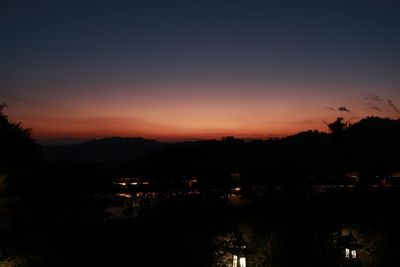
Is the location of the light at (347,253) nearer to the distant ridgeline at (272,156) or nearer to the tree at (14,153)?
the distant ridgeline at (272,156)

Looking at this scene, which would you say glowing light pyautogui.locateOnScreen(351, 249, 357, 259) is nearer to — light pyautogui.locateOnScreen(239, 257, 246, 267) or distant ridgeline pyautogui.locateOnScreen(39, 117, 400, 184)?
light pyautogui.locateOnScreen(239, 257, 246, 267)

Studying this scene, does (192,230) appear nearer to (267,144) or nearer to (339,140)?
(339,140)

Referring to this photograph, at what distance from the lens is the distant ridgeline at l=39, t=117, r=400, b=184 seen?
16.2 meters

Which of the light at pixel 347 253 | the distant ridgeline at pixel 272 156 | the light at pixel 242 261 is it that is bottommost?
the light at pixel 347 253

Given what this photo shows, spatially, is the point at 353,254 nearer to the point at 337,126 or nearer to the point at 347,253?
the point at 347,253

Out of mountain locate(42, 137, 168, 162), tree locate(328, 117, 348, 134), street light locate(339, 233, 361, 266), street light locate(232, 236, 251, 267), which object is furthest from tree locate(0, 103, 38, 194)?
mountain locate(42, 137, 168, 162)

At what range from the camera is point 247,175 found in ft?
55.5

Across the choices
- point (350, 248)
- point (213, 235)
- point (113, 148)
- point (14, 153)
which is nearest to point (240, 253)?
point (213, 235)

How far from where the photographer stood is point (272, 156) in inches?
1094

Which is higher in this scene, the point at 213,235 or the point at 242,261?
the point at 213,235

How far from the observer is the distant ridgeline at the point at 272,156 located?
16.2 metres

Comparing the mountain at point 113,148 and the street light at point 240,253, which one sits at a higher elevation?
the mountain at point 113,148

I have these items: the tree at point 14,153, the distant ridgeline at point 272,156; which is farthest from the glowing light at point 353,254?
the tree at point 14,153

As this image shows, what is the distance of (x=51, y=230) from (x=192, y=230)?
9.79ft
